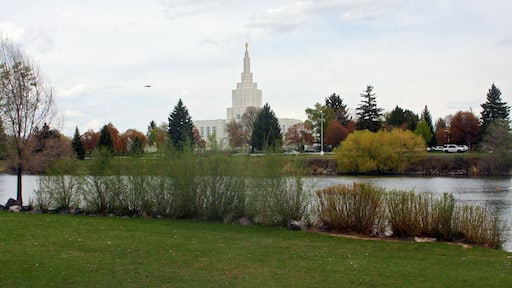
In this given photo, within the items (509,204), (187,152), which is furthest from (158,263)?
(509,204)

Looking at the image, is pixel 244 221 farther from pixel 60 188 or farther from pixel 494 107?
pixel 494 107

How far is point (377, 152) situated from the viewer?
6144 cm

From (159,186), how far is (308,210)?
17.7 feet

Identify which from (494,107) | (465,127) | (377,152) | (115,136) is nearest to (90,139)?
(115,136)

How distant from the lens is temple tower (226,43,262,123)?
14450cm

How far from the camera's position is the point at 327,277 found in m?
9.10

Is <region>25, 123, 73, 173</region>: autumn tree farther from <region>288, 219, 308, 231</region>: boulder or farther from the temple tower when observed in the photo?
the temple tower

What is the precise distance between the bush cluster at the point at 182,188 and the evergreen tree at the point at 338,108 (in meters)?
77.3

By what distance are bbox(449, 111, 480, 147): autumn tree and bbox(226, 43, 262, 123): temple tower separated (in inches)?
2623

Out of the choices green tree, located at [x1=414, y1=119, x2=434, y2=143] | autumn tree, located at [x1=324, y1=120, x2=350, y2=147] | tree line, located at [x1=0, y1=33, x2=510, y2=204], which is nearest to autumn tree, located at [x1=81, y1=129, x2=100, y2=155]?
tree line, located at [x1=0, y1=33, x2=510, y2=204]

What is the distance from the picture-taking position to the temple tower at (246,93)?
474 feet

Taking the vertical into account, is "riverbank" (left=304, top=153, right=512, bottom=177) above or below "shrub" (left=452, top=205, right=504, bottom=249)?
above

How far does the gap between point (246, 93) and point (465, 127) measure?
7093 cm

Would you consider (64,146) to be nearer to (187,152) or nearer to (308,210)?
(187,152)
